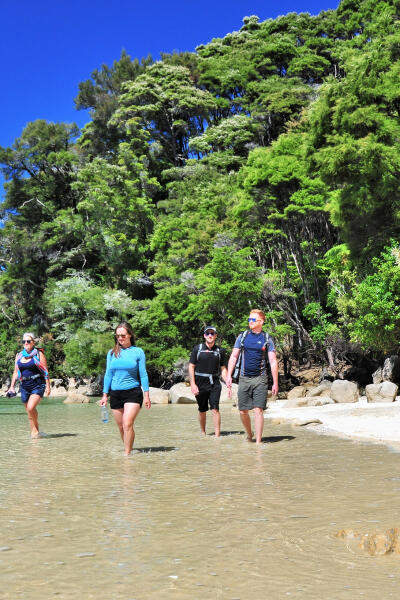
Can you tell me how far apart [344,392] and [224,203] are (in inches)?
678

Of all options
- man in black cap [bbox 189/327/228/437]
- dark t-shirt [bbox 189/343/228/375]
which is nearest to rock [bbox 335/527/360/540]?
man in black cap [bbox 189/327/228/437]

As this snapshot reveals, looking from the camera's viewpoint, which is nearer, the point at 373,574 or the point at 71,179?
the point at 373,574

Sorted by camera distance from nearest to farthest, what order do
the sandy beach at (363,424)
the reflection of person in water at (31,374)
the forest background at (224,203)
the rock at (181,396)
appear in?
1. the sandy beach at (363,424)
2. the reflection of person in water at (31,374)
3. the forest background at (224,203)
4. the rock at (181,396)

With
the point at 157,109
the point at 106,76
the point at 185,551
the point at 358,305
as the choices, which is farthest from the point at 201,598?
the point at 106,76

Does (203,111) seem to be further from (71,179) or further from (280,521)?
(280,521)

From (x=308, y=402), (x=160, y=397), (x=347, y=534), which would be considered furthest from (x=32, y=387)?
(x=160, y=397)

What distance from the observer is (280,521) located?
13.3 feet

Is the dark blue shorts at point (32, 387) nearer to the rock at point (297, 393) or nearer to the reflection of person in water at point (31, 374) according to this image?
the reflection of person in water at point (31, 374)

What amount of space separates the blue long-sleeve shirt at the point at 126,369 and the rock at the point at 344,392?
38.0 feet

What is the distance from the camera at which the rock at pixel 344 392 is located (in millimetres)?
17906

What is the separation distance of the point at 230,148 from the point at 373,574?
41.9m

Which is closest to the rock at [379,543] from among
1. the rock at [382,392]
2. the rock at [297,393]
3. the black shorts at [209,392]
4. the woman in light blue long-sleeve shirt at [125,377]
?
the woman in light blue long-sleeve shirt at [125,377]

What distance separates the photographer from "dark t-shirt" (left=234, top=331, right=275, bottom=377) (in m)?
8.58

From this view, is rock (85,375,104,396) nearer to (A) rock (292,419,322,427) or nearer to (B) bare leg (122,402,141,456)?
(A) rock (292,419,322,427)
